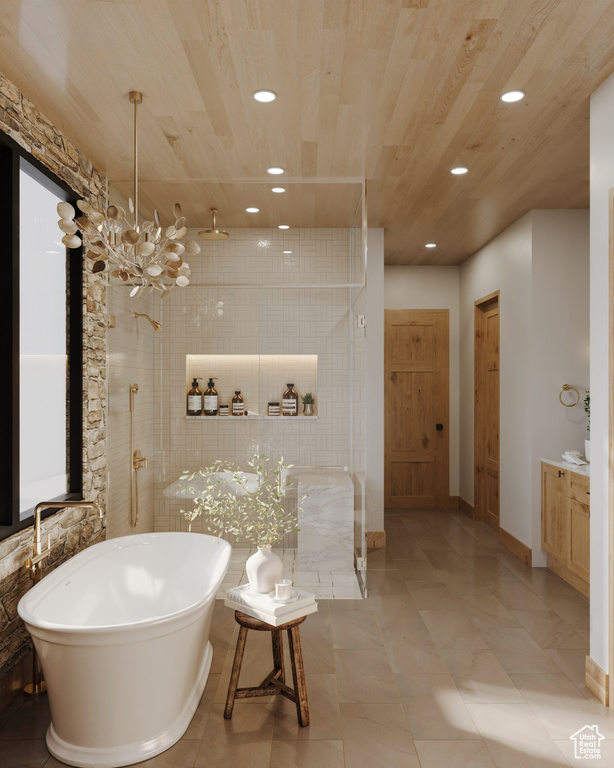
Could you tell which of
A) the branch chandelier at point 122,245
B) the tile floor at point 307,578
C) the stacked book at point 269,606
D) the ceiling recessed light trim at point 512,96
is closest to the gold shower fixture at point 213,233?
the branch chandelier at point 122,245

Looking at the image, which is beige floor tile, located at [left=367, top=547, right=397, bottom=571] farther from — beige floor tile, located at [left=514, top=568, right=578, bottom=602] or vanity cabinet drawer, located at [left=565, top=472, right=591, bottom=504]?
vanity cabinet drawer, located at [left=565, top=472, right=591, bottom=504]

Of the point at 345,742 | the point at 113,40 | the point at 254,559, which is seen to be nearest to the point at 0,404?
the point at 254,559

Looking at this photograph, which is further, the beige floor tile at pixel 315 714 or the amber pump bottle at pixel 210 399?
the amber pump bottle at pixel 210 399

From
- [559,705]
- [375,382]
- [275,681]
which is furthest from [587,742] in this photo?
[375,382]

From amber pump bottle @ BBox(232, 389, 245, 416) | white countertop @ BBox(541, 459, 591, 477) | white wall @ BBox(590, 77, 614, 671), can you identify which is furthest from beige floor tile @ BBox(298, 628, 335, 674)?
white countertop @ BBox(541, 459, 591, 477)

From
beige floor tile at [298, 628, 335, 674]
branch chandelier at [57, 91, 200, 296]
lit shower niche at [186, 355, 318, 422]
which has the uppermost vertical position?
branch chandelier at [57, 91, 200, 296]

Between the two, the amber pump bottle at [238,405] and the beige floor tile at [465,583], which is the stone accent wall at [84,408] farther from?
the beige floor tile at [465,583]

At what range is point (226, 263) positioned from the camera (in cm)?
388

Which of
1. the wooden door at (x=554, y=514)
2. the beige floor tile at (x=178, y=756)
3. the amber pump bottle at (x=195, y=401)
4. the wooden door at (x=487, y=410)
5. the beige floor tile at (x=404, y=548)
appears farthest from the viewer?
the wooden door at (x=487, y=410)

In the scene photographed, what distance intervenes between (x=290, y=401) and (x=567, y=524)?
2077 mm

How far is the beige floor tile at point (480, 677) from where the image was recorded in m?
2.66

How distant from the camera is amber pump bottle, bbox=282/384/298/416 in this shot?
3.92 meters

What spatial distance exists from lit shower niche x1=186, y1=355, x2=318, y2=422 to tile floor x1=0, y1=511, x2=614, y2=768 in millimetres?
1308

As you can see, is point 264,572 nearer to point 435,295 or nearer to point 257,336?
point 257,336
